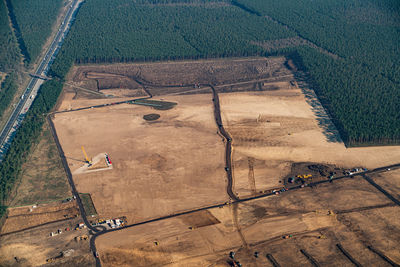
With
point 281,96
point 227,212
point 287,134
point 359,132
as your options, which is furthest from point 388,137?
point 227,212

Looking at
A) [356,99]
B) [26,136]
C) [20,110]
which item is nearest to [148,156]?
[26,136]

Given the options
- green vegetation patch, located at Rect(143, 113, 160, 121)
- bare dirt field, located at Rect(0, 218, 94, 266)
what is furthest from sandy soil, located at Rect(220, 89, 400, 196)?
bare dirt field, located at Rect(0, 218, 94, 266)

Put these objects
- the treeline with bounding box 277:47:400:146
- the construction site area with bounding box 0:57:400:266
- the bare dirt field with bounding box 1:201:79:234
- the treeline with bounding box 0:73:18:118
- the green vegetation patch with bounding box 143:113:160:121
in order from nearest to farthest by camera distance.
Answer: the construction site area with bounding box 0:57:400:266
the bare dirt field with bounding box 1:201:79:234
the treeline with bounding box 277:47:400:146
the green vegetation patch with bounding box 143:113:160:121
the treeline with bounding box 0:73:18:118

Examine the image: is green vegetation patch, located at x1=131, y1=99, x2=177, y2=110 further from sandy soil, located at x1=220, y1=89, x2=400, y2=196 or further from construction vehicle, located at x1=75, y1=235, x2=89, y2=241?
construction vehicle, located at x1=75, y1=235, x2=89, y2=241

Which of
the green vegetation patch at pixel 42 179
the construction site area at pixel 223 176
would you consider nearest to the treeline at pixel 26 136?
the green vegetation patch at pixel 42 179

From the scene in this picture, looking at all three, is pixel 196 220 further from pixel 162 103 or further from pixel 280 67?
pixel 280 67
